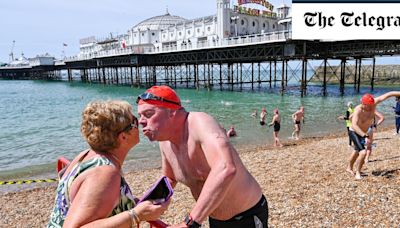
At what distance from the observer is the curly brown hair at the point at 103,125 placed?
1850mm

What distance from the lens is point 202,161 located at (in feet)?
6.97

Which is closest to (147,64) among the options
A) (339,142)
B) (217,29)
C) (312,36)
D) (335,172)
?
(217,29)

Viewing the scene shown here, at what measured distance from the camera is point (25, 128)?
21.5 metres

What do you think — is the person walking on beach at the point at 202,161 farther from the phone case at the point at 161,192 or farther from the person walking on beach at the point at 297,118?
the person walking on beach at the point at 297,118

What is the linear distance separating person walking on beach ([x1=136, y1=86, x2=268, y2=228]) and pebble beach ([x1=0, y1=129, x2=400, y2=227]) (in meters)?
2.52

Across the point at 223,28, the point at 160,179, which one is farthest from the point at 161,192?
the point at 223,28

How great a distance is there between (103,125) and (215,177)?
68 centimetres

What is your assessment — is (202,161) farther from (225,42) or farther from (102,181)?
(225,42)

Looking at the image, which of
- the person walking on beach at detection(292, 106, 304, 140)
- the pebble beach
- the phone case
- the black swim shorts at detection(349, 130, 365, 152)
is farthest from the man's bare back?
the person walking on beach at detection(292, 106, 304, 140)

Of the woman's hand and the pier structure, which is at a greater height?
the pier structure

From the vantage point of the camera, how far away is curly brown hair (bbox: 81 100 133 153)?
72.8 inches

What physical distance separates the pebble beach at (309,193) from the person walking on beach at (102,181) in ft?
10.7

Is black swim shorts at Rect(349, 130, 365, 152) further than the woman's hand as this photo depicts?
Yes

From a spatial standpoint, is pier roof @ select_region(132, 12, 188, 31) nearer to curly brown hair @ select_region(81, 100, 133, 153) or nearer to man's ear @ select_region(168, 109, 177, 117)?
man's ear @ select_region(168, 109, 177, 117)
